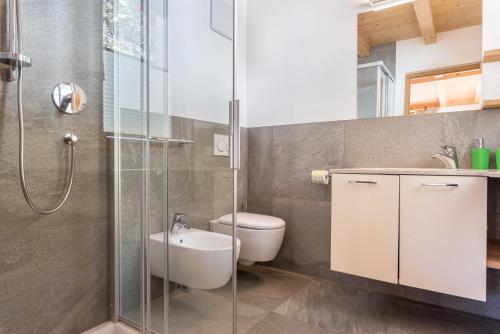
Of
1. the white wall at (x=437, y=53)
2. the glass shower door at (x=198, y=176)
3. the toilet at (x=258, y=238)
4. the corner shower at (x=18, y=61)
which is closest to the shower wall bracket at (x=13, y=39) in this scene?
the corner shower at (x=18, y=61)

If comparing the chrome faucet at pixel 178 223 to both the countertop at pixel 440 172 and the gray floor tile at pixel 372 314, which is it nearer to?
the gray floor tile at pixel 372 314

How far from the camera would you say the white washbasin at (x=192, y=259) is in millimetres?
1357

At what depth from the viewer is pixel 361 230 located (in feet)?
5.08

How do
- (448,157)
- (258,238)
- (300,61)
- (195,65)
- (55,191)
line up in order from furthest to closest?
(300,61) → (258,238) → (448,157) → (195,65) → (55,191)

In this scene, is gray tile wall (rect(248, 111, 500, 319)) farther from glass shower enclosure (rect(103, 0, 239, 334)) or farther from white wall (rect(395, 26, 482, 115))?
glass shower enclosure (rect(103, 0, 239, 334))

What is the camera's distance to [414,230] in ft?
4.56

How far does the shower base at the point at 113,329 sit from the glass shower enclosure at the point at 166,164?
35 mm

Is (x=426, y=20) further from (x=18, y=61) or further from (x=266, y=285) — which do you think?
(x=18, y=61)

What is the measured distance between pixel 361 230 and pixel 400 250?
20 cm

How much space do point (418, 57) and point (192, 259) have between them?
5.92 feet

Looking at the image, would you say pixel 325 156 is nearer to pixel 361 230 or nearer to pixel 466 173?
pixel 361 230

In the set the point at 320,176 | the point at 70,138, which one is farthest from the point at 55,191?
the point at 320,176

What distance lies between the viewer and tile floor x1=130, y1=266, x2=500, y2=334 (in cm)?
134

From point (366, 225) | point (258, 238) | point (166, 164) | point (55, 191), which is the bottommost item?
point (258, 238)
